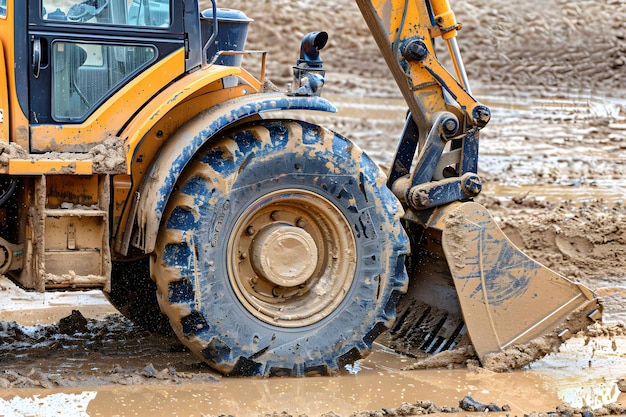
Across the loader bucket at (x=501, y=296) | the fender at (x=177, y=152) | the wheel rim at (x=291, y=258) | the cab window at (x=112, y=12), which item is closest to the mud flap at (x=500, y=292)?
the loader bucket at (x=501, y=296)

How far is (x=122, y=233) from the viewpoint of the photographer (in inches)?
219

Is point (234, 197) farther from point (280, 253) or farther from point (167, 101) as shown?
point (167, 101)

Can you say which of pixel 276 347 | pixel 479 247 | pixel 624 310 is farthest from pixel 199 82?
pixel 624 310

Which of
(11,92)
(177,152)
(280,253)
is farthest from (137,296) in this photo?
(11,92)

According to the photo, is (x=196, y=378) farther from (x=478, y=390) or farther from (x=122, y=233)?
(x=478, y=390)

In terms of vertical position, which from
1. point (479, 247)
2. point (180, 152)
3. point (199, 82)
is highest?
point (199, 82)

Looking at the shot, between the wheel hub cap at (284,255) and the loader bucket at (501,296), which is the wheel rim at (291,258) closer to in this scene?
the wheel hub cap at (284,255)

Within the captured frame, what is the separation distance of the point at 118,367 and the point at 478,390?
6.43 feet

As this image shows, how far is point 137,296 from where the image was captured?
636 centimetres

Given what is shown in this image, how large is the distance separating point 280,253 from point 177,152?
812 millimetres

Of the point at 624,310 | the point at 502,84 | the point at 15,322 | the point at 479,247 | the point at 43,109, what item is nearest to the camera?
the point at 43,109

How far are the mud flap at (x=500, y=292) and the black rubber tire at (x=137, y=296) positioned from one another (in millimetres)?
1811

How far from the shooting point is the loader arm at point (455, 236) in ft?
19.5

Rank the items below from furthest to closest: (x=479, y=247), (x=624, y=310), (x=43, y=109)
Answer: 1. (x=624, y=310)
2. (x=479, y=247)
3. (x=43, y=109)
